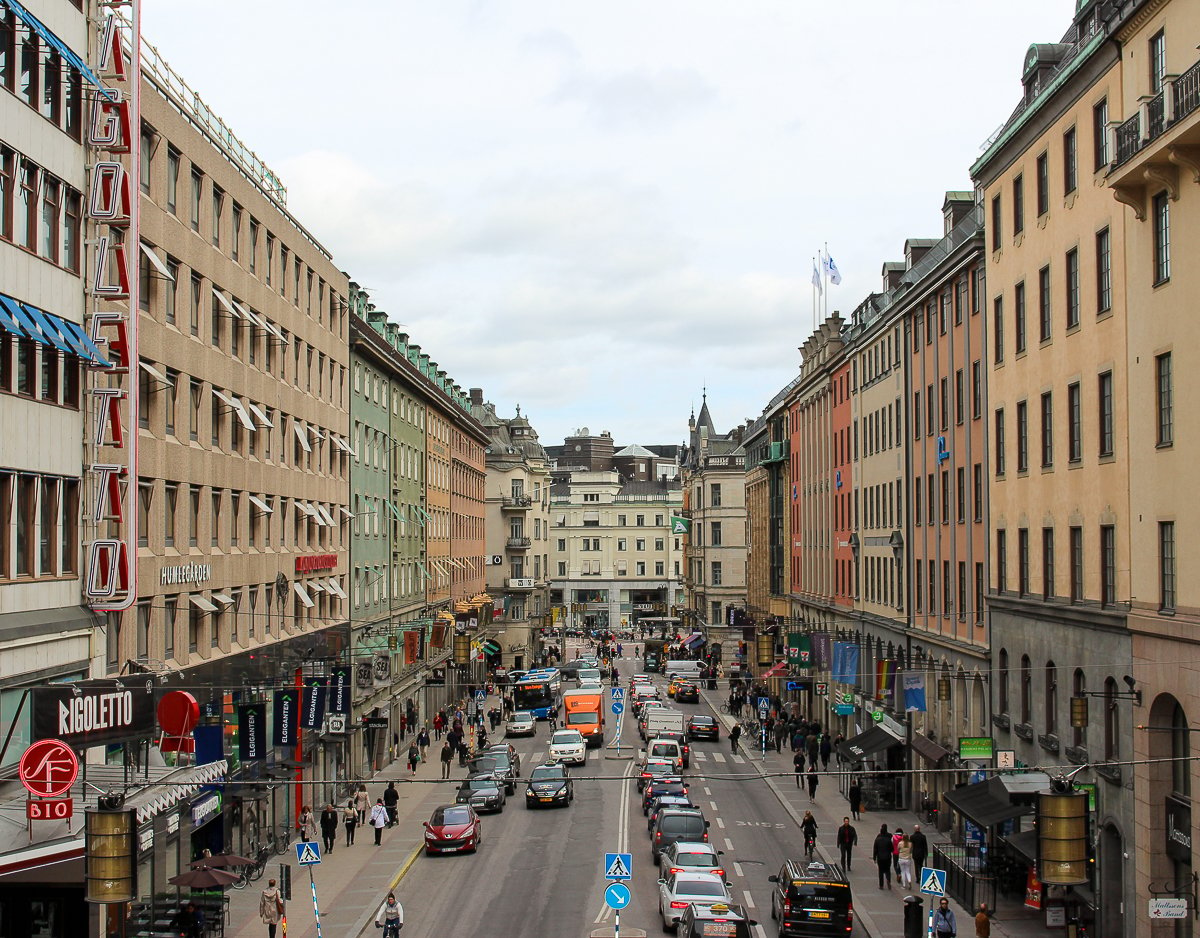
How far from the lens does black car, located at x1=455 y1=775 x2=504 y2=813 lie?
4903cm

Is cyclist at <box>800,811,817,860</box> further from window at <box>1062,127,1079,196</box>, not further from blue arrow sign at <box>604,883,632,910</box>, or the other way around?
window at <box>1062,127,1079,196</box>

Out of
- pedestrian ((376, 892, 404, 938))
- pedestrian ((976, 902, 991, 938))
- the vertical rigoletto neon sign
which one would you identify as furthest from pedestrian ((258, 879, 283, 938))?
pedestrian ((976, 902, 991, 938))

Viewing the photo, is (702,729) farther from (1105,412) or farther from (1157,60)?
(1157,60)

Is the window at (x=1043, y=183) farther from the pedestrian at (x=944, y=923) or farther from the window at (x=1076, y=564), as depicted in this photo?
the pedestrian at (x=944, y=923)

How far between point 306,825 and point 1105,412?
24.9m

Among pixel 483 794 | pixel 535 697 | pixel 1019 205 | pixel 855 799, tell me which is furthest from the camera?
pixel 535 697

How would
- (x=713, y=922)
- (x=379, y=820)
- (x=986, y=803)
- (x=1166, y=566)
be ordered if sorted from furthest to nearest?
(x=379, y=820)
(x=986, y=803)
(x=1166, y=566)
(x=713, y=922)

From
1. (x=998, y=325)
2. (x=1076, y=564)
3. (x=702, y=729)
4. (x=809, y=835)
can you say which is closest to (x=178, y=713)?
(x=809, y=835)

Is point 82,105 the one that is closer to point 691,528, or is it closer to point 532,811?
point 532,811

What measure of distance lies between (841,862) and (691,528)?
9795 cm

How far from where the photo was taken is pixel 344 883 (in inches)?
1475

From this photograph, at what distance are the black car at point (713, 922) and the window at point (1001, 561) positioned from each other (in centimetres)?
1521

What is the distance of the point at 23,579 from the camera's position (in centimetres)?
2572

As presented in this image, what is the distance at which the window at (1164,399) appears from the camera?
28.0 m
